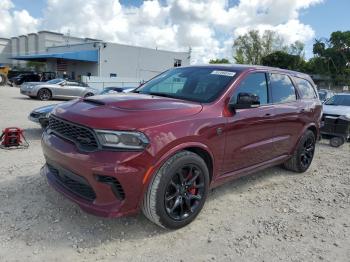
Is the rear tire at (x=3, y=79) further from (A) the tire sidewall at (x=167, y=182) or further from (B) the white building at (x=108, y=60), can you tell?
(A) the tire sidewall at (x=167, y=182)

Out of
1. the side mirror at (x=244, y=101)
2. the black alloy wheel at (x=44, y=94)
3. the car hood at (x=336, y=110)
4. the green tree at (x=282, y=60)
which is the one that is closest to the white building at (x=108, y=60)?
the black alloy wheel at (x=44, y=94)

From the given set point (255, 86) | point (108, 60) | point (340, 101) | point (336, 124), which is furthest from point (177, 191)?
point (108, 60)

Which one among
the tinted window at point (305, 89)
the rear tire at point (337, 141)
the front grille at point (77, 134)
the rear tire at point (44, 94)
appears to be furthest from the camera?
the rear tire at point (44, 94)

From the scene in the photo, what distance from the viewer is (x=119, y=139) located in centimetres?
323

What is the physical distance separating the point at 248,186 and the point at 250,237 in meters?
1.63

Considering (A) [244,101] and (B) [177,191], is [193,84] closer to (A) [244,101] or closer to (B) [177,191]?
(A) [244,101]

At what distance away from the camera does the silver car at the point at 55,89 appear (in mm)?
19062

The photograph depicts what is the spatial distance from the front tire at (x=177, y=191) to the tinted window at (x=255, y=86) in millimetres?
1095

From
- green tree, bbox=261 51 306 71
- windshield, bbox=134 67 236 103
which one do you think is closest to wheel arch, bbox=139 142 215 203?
windshield, bbox=134 67 236 103

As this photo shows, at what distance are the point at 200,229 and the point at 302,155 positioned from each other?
3.10 metres

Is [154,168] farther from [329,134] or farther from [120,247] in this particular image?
[329,134]

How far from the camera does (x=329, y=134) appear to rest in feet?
31.1

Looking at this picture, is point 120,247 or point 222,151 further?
point 222,151

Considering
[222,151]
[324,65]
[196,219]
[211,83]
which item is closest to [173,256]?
[196,219]
